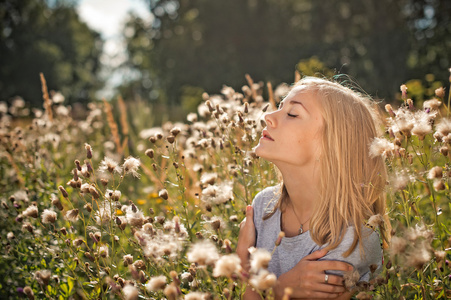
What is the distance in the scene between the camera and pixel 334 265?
1.86 m

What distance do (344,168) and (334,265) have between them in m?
0.50

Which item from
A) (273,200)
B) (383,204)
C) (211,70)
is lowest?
(383,204)

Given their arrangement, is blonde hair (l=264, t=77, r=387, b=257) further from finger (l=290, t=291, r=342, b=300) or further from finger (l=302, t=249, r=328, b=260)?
finger (l=290, t=291, r=342, b=300)

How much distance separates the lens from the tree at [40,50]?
98.3 feet

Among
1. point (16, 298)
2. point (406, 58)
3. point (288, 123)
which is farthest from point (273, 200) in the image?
point (406, 58)

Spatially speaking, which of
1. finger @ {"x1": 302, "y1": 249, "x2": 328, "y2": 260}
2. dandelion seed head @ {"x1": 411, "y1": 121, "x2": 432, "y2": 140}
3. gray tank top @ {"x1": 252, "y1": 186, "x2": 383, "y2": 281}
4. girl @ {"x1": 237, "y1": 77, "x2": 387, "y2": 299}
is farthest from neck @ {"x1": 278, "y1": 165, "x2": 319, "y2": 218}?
dandelion seed head @ {"x1": 411, "y1": 121, "x2": 432, "y2": 140}

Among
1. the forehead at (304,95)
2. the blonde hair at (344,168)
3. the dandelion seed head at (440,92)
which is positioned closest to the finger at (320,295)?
the blonde hair at (344,168)

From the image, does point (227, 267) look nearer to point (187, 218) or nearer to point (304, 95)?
point (187, 218)

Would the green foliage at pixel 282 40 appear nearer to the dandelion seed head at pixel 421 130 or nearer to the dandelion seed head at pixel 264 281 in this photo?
the dandelion seed head at pixel 421 130

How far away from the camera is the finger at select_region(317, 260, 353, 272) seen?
1848 millimetres

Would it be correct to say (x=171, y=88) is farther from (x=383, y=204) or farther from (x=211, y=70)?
(x=383, y=204)

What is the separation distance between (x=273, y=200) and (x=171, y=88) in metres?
25.0

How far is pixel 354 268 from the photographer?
6.17 feet

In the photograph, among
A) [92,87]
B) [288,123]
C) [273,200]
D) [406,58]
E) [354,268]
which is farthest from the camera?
[92,87]
